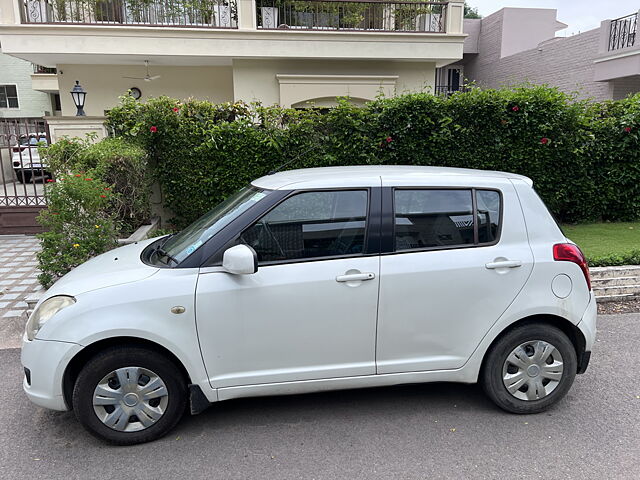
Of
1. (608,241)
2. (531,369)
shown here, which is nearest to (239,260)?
(531,369)

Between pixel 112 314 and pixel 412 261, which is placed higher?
pixel 412 261

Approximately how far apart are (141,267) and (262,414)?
139 cm

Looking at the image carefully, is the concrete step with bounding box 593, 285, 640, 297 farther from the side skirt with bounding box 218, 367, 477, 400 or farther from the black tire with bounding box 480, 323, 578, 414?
the side skirt with bounding box 218, 367, 477, 400

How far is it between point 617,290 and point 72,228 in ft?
22.0

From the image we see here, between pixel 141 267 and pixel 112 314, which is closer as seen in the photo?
pixel 112 314

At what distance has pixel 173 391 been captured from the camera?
3.24 metres

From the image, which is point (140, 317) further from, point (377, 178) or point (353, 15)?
point (353, 15)

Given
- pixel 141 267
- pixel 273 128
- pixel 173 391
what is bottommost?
pixel 173 391

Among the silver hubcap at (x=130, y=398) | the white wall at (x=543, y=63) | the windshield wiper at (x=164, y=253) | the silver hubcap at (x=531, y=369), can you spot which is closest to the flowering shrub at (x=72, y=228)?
the windshield wiper at (x=164, y=253)

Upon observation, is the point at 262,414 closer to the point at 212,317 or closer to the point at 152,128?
the point at 212,317

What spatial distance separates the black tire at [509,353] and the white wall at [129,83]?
12.0m

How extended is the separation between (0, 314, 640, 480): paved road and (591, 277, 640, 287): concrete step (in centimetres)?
229

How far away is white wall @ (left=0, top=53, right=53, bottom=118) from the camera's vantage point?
25562 mm

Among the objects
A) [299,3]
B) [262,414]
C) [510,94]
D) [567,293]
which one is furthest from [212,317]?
[299,3]
